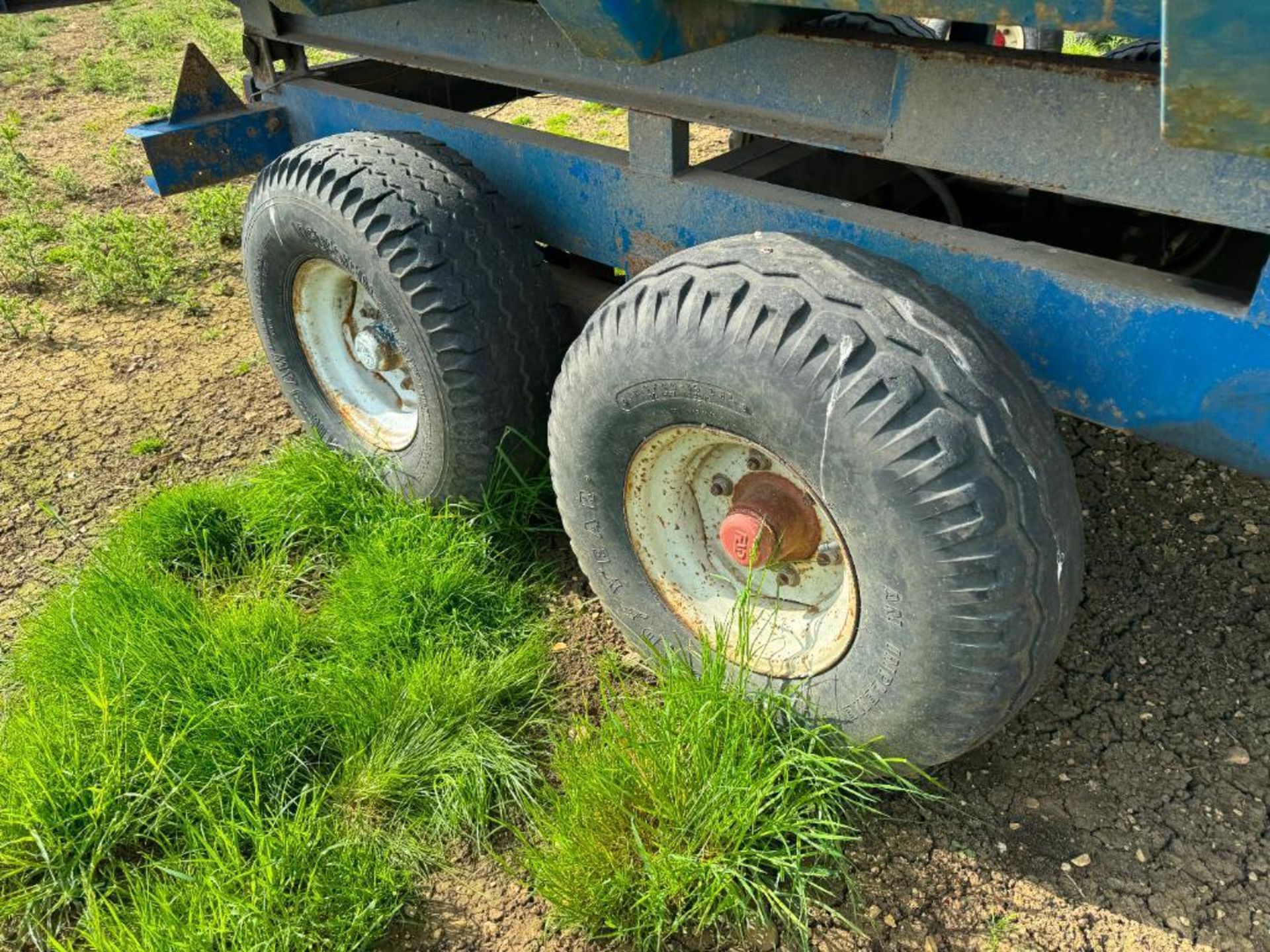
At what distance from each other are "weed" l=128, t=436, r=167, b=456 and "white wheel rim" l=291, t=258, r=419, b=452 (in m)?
0.78

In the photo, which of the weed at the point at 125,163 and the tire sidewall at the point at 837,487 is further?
the weed at the point at 125,163

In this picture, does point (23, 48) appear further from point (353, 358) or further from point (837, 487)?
point (837, 487)

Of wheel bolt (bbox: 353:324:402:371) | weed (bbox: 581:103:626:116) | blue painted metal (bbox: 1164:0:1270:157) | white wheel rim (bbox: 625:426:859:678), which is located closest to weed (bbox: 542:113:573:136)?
weed (bbox: 581:103:626:116)

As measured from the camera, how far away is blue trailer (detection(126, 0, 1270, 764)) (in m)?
1.61

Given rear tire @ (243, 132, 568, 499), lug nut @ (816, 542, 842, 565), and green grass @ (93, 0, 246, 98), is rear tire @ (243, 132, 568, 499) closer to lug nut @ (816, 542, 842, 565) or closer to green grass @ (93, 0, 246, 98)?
lug nut @ (816, 542, 842, 565)

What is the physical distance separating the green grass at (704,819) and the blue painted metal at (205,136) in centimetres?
234

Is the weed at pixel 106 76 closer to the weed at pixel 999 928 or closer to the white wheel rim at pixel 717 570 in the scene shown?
the white wheel rim at pixel 717 570

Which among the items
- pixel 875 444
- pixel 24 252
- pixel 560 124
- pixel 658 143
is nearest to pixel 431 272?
pixel 658 143

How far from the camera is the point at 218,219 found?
16.9ft

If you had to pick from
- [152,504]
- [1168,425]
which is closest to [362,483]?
[152,504]

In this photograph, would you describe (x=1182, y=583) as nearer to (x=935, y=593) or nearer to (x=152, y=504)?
(x=935, y=593)

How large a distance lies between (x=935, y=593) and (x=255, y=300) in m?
2.27

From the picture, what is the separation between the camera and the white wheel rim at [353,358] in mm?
2969

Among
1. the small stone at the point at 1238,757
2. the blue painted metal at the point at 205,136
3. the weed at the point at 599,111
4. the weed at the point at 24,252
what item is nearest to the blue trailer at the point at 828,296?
the blue painted metal at the point at 205,136
